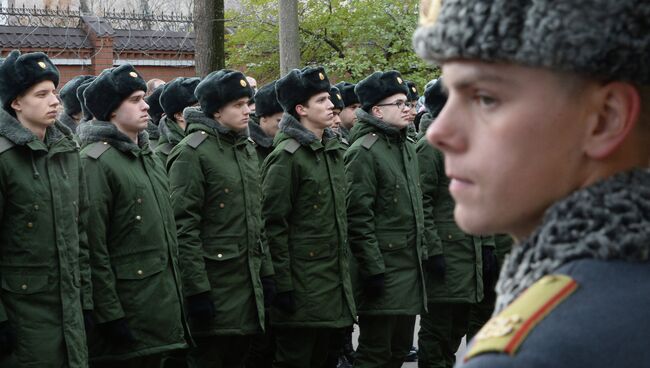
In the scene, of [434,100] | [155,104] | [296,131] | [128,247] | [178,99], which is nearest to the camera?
[128,247]

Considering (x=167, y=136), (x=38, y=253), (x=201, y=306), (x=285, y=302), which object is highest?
(x=167, y=136)

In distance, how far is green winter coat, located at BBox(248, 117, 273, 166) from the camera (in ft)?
27.3

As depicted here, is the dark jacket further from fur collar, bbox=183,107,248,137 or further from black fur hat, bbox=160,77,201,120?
black fur hat, bbox=160,77,201,120

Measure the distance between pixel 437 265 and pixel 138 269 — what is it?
113 inches

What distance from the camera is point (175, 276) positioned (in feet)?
19.4

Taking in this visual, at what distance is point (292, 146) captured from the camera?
6957 millimetres

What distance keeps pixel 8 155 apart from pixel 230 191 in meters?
1.70

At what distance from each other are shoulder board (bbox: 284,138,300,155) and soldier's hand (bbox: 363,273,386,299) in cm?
107

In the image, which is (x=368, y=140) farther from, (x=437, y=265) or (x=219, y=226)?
(x=219, y=226)

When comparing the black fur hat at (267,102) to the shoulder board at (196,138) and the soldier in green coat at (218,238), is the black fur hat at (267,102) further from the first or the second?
the shoulder board at (196,138)

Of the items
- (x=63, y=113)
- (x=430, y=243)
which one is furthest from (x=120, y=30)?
(x=430, y=243)

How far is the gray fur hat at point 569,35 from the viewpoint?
1363 mm

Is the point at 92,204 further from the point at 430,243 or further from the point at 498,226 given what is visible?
the point at 498,226

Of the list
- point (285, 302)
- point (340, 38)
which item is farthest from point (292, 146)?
point (340, 38)
